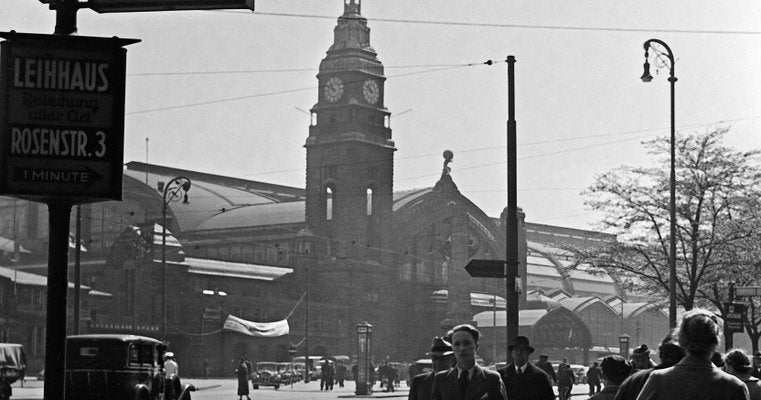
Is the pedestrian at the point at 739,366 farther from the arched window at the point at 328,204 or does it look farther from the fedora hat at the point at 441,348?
the arched window at the point at 328,204

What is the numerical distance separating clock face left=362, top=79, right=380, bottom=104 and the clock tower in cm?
9

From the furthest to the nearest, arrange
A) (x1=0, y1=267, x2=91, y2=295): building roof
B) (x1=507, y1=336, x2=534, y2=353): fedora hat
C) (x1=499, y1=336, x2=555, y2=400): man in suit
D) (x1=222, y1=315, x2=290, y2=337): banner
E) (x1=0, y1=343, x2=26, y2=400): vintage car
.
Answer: (x1=222, y1=315, x2=290, y2=337): banner < (x1=0, y1=267, x2=91, y2=295): building roof < (x1=0, y1=343, x2=26, y2=400): vintage car < (x1=507, y1=336, x2=534, y2=353): fedora hat < (x1=499, y1=336, x2=555, y2=400): man in suit

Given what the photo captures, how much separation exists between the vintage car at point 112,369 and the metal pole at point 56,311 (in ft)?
63.5

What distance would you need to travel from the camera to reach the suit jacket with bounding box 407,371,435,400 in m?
10.6

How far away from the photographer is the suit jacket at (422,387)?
10594mm

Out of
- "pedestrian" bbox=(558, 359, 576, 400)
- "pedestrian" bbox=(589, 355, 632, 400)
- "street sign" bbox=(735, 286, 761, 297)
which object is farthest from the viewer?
"pedestrian" bbox=(558, 359, 576, 400)

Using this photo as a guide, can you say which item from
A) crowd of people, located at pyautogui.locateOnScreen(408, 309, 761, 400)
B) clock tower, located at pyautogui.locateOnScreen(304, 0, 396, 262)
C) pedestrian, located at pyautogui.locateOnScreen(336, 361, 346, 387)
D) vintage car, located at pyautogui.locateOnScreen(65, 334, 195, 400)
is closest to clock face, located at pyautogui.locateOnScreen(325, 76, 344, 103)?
clock tower, located at pyautogui.locateOnScreen(304, 0, 396, 262)

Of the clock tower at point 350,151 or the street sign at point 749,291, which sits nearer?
the street sign at point 749,291

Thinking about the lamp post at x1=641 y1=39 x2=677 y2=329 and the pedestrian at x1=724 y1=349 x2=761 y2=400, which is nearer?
the pedestrian at x1=724 y1=349 x2=761 y2=400

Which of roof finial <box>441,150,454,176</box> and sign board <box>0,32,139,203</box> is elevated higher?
roof finial <box>441,150,454,176</box>

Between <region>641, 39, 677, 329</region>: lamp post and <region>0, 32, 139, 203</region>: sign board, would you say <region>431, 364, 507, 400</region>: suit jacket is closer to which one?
<region>0, 32, 139, 203</region>: sign board

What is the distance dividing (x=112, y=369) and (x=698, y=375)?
73.4ft

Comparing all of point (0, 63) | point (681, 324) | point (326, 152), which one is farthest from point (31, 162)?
point (326, 152)


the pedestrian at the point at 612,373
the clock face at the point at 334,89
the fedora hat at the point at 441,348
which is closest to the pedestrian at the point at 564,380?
the fedora hat at the point at 441,348
